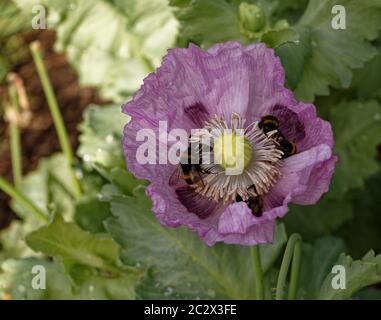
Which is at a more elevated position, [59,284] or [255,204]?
[255,204]

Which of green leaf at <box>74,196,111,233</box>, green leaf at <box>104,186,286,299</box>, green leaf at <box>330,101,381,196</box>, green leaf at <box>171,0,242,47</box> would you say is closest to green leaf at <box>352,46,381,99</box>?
green leaf at <box>330,101,381,196</box>

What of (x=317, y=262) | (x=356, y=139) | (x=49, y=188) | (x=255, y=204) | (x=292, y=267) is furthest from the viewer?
(x=49, y=188)

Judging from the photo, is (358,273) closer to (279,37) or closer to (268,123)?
(268,123)

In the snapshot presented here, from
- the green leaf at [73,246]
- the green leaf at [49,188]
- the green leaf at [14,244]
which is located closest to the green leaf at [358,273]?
the green leaf at [73,246]

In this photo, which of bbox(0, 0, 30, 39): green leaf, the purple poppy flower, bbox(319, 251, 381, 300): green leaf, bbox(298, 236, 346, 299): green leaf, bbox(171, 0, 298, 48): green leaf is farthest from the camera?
bbox(0, 0, 30, 39): green leaf

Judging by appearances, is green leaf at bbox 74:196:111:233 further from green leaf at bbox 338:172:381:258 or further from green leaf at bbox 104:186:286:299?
green leaf at bbox 338:172:381:258

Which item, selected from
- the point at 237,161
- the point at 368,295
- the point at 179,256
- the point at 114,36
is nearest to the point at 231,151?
the point at 237,161
